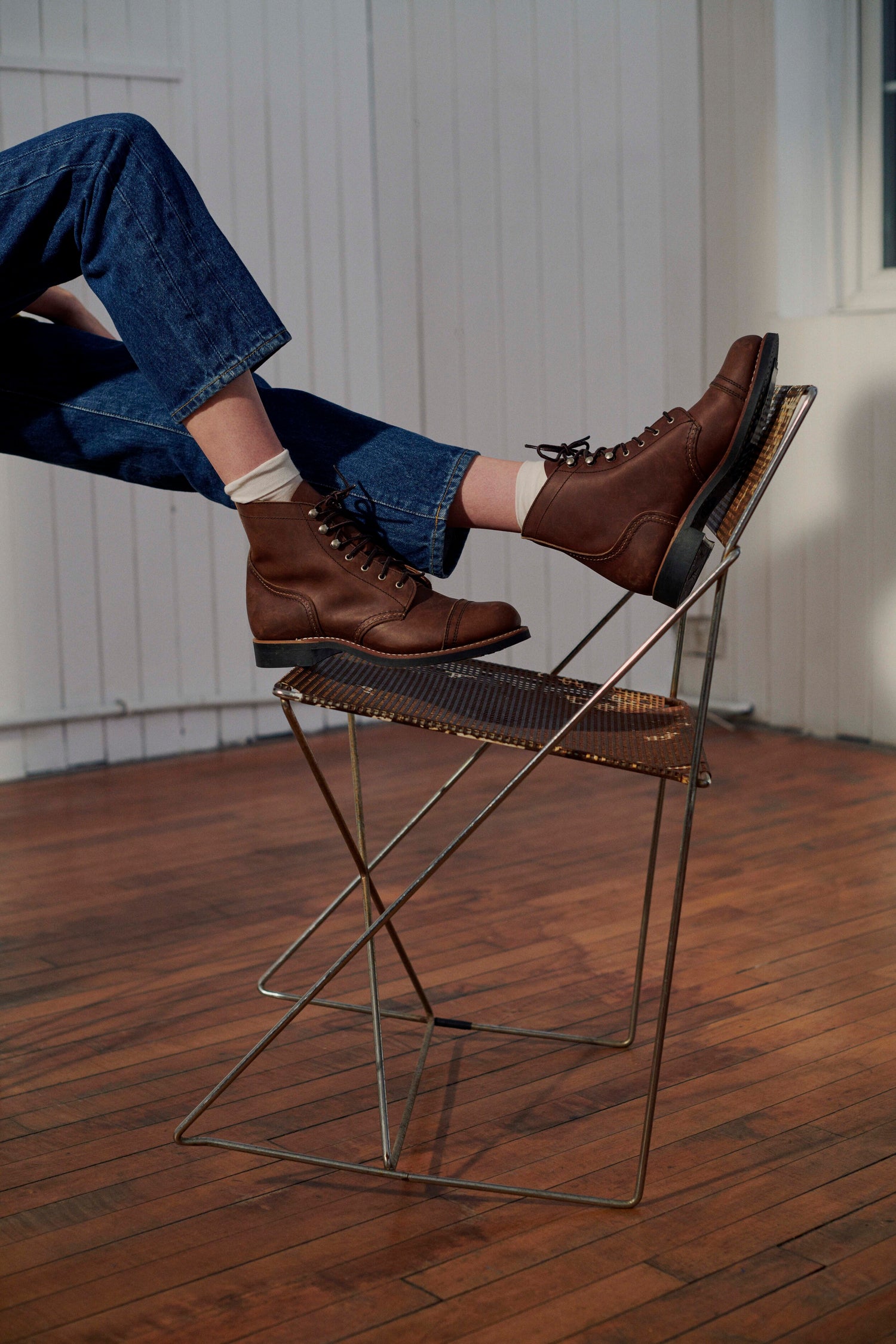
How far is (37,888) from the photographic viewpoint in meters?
2.84

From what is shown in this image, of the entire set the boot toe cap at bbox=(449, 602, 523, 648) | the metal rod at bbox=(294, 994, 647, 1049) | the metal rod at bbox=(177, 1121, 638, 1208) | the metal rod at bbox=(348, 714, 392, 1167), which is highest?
the boot toe cap at bbox=(449, 602, 523, 648)

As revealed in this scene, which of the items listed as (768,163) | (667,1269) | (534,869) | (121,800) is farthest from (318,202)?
(667,1269)

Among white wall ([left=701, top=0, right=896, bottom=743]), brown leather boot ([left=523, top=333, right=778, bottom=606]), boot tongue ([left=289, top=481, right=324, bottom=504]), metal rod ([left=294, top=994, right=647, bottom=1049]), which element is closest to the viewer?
brown leather boot ([left=523, top=333, right=778, bottom=606])

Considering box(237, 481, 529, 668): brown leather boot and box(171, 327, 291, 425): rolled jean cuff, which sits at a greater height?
box(171, 327, 291, 425): rolled jean cuff

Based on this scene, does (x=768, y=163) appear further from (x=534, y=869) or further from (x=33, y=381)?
(x=33, y=381)

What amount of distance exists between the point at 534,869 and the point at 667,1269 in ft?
4.71

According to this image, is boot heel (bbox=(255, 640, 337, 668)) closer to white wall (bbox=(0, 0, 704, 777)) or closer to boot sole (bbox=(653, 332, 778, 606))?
boot sole (bbox=(653, 332, 778, 606))

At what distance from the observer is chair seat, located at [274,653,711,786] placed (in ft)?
5.11

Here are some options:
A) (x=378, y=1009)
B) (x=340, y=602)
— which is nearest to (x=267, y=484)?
(x=340, y=602)

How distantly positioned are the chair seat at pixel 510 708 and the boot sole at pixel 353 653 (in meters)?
0.02

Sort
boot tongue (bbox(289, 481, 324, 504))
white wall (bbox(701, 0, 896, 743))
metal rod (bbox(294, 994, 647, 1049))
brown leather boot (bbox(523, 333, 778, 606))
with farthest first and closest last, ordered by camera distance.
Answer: white wall (bbox(701, 0, 896, 743))
metal rod (bbox(294, 994, 647, 1049))
boot tongue (bbox(289, 481, 324, 504))
brown leather boot (bbox(523, 333, 778, 606))

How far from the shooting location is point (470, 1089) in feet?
6.23

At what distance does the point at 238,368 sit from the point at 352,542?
0.76ft

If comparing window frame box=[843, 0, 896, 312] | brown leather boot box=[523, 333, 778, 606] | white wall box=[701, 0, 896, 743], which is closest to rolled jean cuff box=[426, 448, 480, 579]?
brown leather boot box=[523, 333, 778, 606]
